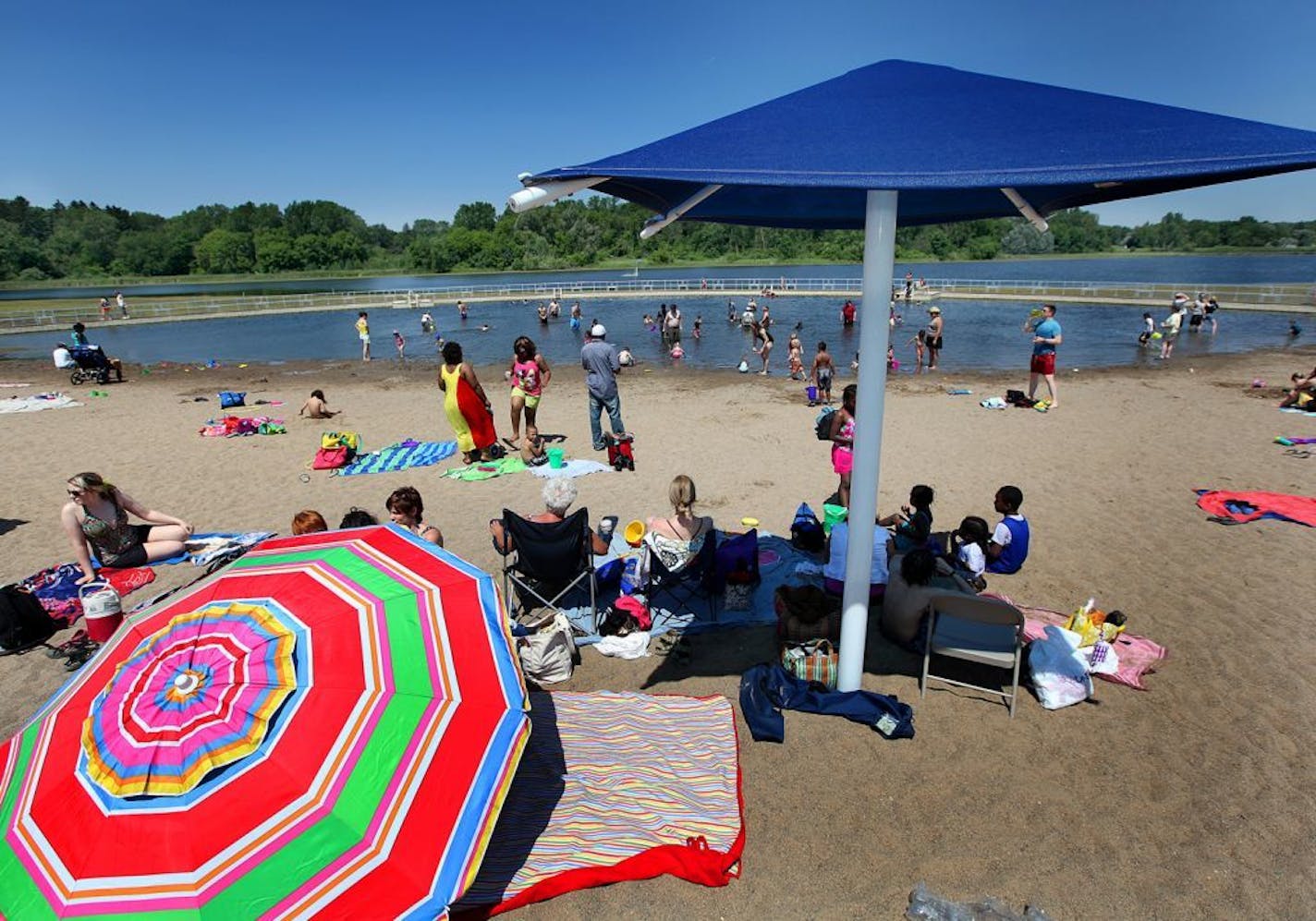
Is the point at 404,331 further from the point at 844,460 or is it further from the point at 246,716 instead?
the point at 246,716

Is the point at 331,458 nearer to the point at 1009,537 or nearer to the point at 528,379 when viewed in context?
the point at 528,379

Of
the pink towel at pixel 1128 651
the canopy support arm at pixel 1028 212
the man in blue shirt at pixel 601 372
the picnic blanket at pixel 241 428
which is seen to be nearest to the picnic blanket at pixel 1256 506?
the pink towel at pixel 1128 651

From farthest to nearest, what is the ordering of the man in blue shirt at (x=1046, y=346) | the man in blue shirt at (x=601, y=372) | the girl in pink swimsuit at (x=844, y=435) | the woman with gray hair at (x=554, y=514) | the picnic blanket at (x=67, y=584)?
the man in blue shirt at (x=1046, y=346) → the man in blue shirt at (x=601, y=372) → the girl in pink swimsuit at (x=844, y=435) → the picnic blanket at (x=67, y=584) → the woman with gray hair at (x=554, y=514)

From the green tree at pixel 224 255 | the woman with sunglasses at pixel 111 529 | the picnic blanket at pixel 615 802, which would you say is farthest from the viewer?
the green tree at pixel 224 255

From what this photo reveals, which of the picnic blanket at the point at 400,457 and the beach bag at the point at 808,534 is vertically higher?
the beach bag at the point at 808,534

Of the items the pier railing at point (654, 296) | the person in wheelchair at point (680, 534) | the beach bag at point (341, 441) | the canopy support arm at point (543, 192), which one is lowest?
the beach bag at point (341, 441)

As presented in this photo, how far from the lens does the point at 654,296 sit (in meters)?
47.8

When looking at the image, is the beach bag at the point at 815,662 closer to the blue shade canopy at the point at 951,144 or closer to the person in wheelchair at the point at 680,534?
the person in wheelchair at the point at 680,534

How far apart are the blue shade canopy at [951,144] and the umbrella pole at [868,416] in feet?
1.73

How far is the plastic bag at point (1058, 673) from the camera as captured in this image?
4570 millimetres

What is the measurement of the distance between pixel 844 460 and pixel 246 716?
604 cm

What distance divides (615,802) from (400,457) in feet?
26.2

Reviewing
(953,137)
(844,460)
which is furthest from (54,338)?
(953,137)

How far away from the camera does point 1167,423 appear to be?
1169cm
